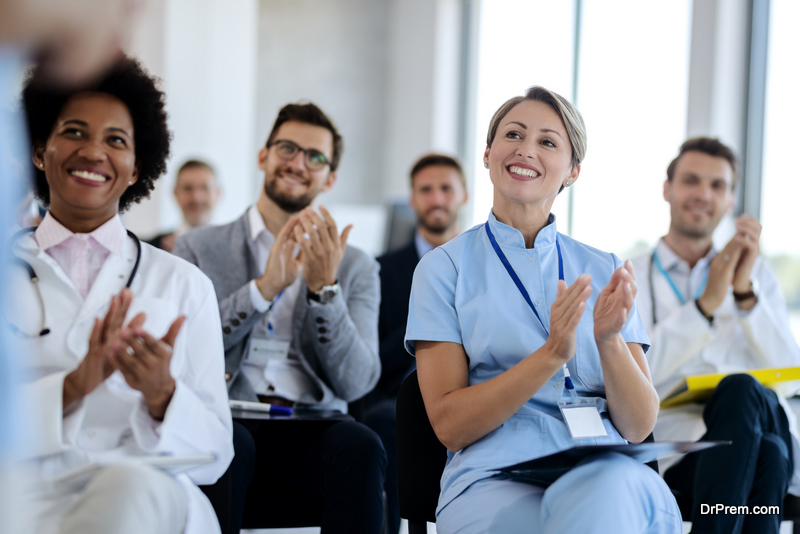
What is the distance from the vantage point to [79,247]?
1.57 m

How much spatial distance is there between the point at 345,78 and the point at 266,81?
0.86 meters

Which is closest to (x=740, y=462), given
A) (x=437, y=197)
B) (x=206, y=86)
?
(x=437, y=197)

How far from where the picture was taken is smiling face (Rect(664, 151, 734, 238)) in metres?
2.74

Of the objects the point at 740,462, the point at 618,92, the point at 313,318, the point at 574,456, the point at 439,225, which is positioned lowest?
the point at 740,462

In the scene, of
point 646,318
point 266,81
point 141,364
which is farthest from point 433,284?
point 266,81

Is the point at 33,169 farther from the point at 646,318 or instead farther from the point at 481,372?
the point at 646,318

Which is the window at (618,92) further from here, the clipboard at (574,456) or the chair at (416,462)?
the clipboard at (574,456)

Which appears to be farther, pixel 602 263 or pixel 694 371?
pixel 694 371

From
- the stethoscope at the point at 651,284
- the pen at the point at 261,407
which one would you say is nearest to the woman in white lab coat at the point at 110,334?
the pen at the point at 261,407

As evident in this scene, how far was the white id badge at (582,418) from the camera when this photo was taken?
4.74 ft

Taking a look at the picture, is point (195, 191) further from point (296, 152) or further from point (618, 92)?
point (618, 92)

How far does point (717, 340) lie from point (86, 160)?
2243 millimetres

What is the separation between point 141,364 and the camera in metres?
1.37

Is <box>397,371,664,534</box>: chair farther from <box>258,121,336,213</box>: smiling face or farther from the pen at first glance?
<box>258,121,336,213</box>: smiling face
